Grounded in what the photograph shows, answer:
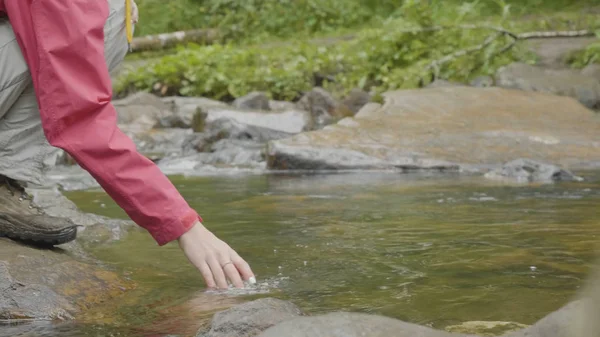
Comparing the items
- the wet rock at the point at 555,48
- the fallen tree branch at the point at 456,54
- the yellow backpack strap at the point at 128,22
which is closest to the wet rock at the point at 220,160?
the fallen tree branch at the point at 456,54

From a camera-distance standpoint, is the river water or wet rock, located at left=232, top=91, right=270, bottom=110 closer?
the river water

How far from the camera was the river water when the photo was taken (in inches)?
95.3

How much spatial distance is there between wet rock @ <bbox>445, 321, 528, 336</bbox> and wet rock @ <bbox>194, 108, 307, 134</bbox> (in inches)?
274

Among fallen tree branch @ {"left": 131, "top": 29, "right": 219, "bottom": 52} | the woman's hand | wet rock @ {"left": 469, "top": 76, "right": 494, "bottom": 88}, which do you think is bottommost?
fallen tree branch @ {"left": 131, "top": 29, "right": 219, "bottom": 52}

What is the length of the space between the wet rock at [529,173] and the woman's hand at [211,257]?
3793 mm

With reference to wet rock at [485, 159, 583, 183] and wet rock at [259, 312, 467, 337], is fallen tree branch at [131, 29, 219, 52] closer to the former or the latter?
wet rock at [485, 159, 583, 183]

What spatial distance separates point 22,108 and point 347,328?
1.45 m

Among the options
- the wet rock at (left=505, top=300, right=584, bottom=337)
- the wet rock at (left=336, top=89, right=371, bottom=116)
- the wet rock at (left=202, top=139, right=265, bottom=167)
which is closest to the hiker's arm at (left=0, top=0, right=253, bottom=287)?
the wet rock at (left=505, top=300, right=584, bottom=337)

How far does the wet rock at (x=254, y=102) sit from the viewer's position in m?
10.8

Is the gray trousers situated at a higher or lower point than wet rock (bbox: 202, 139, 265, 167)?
higher

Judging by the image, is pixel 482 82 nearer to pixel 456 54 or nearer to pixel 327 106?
pixel 456 54

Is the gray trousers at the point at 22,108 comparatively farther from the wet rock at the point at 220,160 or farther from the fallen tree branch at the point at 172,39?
the fallen tree branch at the point at 172,39

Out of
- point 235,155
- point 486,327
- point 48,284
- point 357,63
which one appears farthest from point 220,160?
point 486,327

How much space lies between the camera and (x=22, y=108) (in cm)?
271
